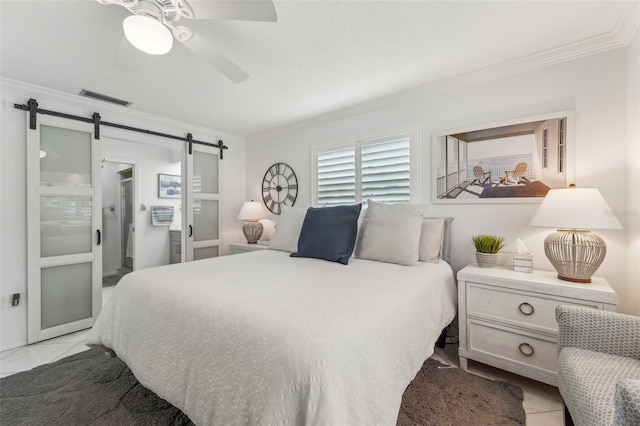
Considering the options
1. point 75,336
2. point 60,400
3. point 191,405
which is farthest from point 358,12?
point 75,336

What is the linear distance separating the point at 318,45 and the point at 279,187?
→ 224cm

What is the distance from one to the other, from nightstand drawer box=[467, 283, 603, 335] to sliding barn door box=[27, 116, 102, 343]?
3692 millimetres

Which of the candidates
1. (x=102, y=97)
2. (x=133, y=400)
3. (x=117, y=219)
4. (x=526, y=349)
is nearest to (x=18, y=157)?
(x=102, y=97)

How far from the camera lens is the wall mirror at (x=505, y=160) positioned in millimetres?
1966

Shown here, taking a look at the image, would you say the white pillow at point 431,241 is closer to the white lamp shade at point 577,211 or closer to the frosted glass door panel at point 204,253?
the white lamp shade at point 577,211

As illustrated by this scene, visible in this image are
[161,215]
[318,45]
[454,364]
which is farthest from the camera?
[161,215]

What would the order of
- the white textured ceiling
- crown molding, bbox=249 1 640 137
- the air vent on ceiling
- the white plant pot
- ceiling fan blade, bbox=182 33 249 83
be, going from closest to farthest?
ceiling fan blade, bbox=182 33 249 83, the white textured ceiling, crown molding, bbox=249 1 640 137, the white plant pot, the air vent on ceiling

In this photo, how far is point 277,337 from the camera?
943 millimetres

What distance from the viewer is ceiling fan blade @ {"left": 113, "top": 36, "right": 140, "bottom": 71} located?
1.43 meters

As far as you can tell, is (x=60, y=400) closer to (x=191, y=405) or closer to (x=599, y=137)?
(x=191, y=405)

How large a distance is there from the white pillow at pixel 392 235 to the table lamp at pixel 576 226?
0.79m

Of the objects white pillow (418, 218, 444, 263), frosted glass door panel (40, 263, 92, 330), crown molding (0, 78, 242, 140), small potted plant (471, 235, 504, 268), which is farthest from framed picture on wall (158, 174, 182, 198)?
small potted plant (471, 235, 504, 268)

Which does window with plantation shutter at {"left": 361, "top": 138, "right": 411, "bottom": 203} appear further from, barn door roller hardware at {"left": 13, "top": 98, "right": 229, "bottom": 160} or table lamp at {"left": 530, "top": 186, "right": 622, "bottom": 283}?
barn door roller hardware at {"left": 13, "top": 98, "right": 229, "bottom": 160}

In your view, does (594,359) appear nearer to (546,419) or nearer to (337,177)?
(546,419)
